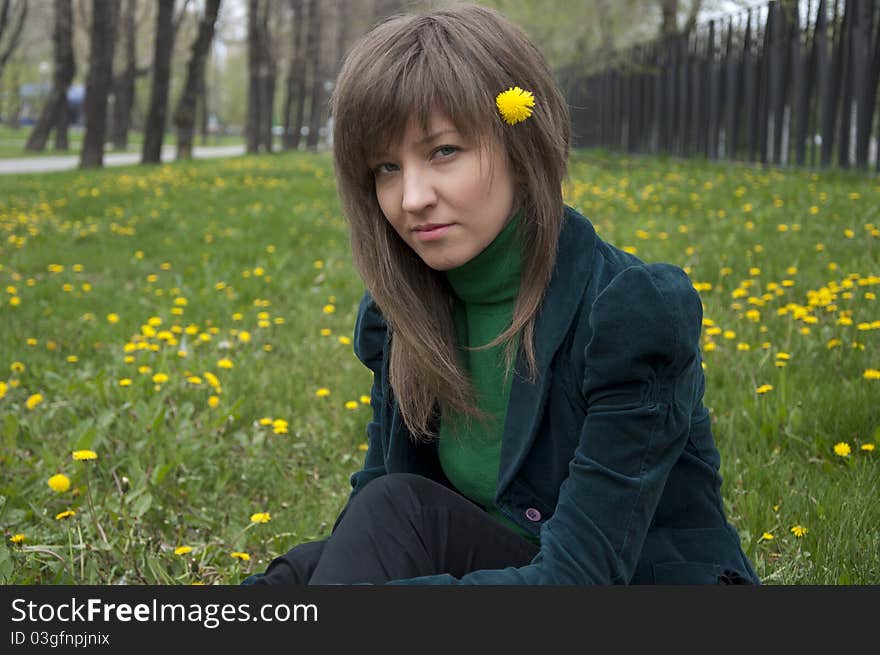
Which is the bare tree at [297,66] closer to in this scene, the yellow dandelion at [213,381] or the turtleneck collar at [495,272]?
the yellow dandelion at [213,381]

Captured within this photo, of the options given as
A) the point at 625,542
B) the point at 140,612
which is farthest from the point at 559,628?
the point at 140,612

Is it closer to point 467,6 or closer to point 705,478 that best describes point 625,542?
point 705,478

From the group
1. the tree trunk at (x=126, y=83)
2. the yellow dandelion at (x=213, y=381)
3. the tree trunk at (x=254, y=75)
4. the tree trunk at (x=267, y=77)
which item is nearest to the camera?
the yellow dandelion at (x=213, y=381)

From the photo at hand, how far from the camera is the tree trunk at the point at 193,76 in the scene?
64.7 ft

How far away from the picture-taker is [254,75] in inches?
1089

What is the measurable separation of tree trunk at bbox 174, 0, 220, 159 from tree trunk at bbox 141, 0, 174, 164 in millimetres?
700

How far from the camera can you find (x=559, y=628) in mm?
1416

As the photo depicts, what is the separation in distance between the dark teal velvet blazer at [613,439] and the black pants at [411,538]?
7 cm

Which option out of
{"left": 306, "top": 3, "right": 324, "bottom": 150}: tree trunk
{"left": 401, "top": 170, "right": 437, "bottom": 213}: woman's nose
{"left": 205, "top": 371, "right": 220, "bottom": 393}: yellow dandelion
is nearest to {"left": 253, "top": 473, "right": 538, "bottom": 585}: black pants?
{"left": 401, "top": 170, "right": 437, "bottom": 213}: woman's nose

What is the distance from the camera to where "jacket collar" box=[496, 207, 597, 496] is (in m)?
1.65

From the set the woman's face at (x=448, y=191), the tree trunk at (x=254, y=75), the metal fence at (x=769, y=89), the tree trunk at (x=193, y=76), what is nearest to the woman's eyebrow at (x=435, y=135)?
the woman's face at (x=448, y=191)

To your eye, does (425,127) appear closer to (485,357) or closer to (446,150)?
(446,150)

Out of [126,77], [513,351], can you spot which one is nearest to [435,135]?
[513,351]

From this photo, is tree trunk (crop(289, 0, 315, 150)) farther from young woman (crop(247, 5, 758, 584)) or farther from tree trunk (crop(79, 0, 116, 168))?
young woman (crop(247, 5, 758, 584))
